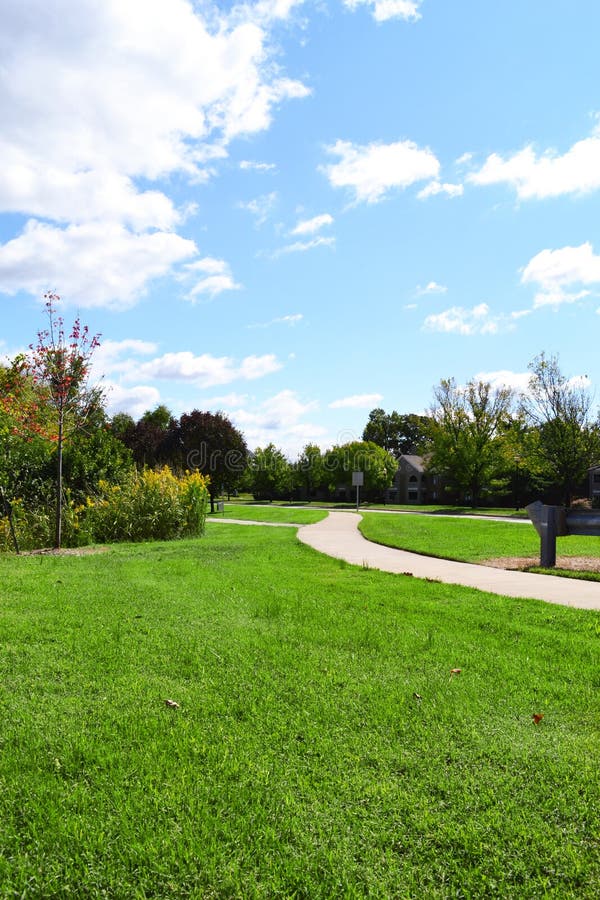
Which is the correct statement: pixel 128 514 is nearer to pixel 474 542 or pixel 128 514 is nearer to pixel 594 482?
pixel 474 542

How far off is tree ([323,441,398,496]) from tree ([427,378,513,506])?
530 cm

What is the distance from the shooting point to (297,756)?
115 inches

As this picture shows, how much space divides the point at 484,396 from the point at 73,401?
41066 mm

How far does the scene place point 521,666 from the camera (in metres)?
4.29

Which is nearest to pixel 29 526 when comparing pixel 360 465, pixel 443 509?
pixel 443 509

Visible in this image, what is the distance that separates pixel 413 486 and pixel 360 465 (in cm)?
1600

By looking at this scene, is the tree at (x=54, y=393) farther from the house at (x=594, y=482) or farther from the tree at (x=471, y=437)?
the house at (x=594, y=482)

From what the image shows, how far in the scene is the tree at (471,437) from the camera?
1770 inches

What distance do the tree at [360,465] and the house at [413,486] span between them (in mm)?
8448

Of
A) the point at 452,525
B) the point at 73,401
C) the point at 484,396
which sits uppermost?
the point at 484,396

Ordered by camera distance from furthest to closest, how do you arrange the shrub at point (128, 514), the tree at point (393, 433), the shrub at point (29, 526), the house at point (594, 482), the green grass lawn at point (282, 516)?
the tree at point (393, 433)
the house at point (594, 482)
the green grass lawn at point (282, 516)
the shrub at point (128, 514)
the shrub at point (29, 526)

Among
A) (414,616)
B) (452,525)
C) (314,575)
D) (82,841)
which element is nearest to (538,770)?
(82,841)

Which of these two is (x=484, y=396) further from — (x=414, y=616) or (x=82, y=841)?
(x=82, y=841)

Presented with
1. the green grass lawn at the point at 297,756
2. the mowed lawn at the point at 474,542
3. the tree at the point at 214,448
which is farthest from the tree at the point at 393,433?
the green grass lawn at the point at 297,756
